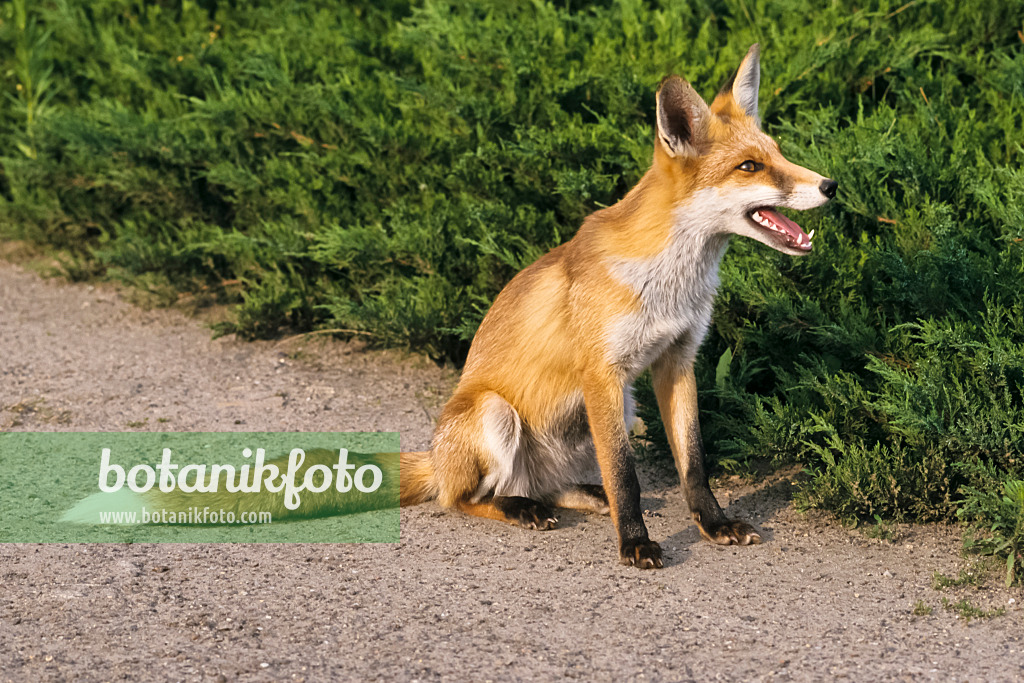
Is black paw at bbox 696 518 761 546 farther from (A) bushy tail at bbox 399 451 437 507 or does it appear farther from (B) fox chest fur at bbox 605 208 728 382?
(A) bushy tail at bbox 399 451 437 507

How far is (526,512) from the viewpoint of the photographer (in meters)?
4.58

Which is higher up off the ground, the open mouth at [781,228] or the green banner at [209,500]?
the open mouth at [781,228]

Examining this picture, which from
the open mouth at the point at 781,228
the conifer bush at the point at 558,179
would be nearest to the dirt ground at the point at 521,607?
the conifer bush at the point at 558,179

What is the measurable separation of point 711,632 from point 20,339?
Answer: 5.54 meters

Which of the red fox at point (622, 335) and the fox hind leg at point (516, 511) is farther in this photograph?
the fox hind leg at point (516, 511)

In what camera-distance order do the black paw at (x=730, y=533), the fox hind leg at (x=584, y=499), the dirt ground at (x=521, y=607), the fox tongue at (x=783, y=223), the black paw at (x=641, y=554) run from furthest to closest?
the fox hind leg at (x=584, y=499) < the black paw at (x=730, y=533) < the black paw at (x=641, y=554) < the fox tongue at (x=783, y=223) < the dirt ground at (x=521, y=607)

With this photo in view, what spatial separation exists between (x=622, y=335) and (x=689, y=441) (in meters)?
0.63

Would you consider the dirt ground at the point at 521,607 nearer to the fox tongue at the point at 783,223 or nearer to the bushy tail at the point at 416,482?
the bushy tail at the point at 416,482

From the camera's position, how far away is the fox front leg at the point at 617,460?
13.8 ft

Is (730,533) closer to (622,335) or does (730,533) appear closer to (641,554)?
(641,554)

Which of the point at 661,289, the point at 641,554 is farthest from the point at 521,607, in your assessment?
the point at 661,289

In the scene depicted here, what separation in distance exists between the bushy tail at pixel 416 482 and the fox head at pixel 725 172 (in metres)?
1.71

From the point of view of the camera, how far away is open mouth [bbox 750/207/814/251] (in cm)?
400

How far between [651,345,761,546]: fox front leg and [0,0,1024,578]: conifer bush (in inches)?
17.6
